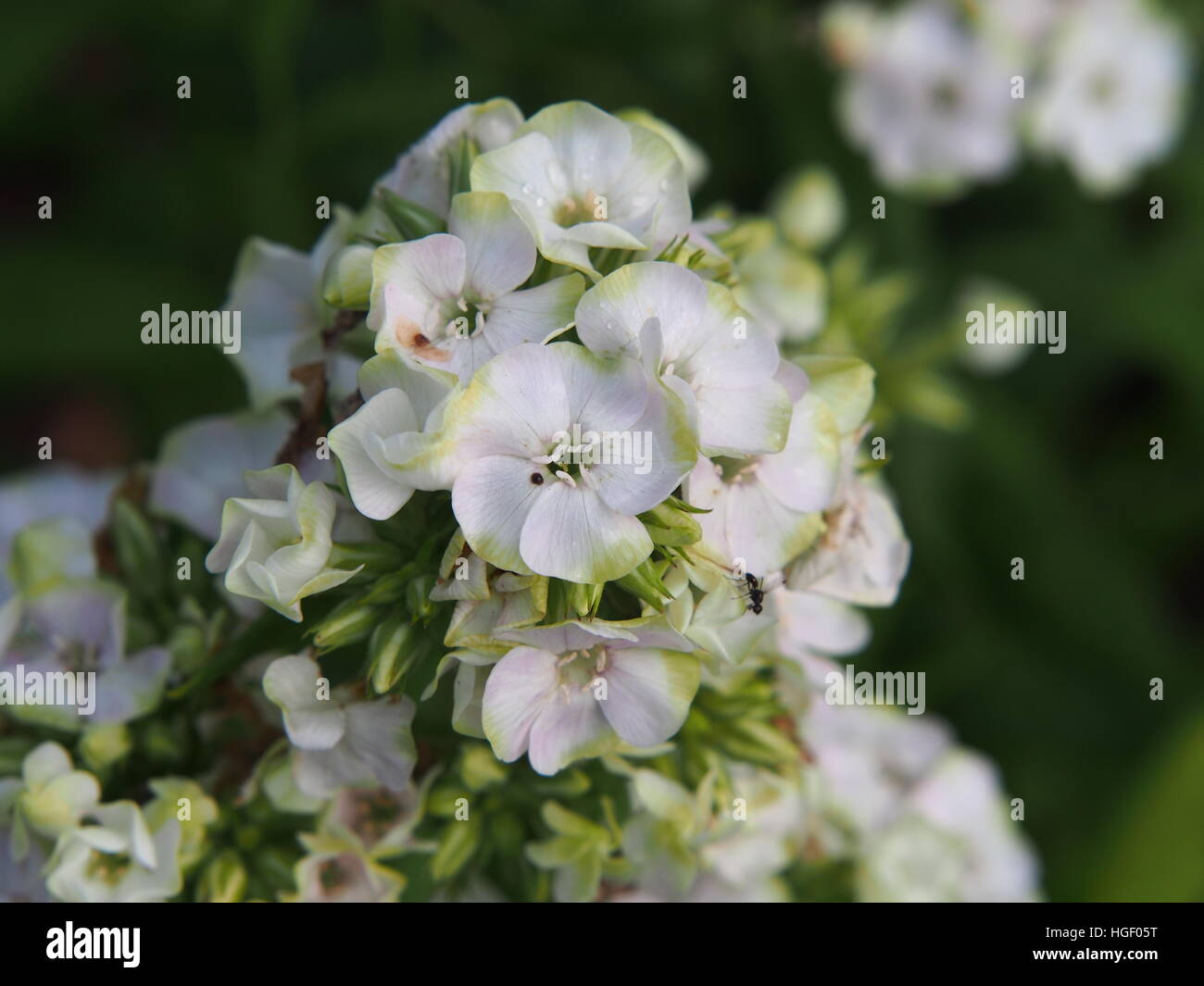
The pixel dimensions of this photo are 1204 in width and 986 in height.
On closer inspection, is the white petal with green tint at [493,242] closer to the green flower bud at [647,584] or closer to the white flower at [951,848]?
the green flower bud at [647,584]

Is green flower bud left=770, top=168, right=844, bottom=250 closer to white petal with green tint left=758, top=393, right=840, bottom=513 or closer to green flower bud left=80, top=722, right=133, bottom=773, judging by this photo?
white petal with green tint left=758, top=393, right=840, bottom=513

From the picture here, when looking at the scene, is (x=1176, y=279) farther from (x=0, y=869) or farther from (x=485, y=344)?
(x=0, y=869)

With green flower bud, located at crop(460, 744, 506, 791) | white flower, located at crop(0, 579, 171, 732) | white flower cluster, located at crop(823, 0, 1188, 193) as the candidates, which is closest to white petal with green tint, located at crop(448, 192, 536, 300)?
green flower bud, located at crop(460, 744, 506, 791)

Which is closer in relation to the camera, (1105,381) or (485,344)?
(485,344)

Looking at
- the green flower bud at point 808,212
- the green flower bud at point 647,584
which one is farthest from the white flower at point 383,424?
the green flower bud at point 808,212

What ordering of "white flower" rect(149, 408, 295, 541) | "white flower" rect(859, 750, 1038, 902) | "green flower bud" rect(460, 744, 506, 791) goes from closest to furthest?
"green flower bud" rect(460, 744, 506, 791)
"white flower" rect(149, 408, 295, 541)
"white flower" rect(859, 750, 1038, 902)

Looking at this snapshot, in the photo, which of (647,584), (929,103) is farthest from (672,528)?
(929,103)

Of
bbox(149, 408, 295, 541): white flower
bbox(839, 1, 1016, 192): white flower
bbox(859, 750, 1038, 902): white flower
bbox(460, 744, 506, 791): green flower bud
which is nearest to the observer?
bbox(460, 744, 506, 791): green flower bud
